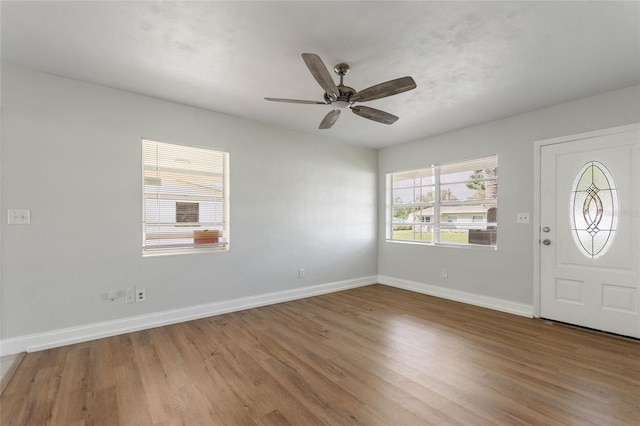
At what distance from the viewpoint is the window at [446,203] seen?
13.5ft

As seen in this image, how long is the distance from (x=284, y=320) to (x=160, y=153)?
246cm

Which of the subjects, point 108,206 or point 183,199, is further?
point 183,199

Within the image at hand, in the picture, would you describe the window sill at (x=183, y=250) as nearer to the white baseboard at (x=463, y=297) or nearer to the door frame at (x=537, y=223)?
the white baseboard at (x=463, y=297)

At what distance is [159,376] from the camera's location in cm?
222

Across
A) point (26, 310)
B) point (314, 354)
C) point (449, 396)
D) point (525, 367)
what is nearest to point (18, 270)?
point (26, 310)

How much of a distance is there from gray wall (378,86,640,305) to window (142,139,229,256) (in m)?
3.21

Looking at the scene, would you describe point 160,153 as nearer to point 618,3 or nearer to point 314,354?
point 314,354

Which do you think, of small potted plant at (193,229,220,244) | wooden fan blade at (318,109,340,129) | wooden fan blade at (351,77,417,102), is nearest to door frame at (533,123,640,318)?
wooden fan blade at (351,77,417,102)

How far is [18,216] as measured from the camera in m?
2.61

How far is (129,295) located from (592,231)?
16.8ft

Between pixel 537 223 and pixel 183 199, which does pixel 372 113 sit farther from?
pixel 537 223

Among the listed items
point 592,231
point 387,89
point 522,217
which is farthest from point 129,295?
point 592,231

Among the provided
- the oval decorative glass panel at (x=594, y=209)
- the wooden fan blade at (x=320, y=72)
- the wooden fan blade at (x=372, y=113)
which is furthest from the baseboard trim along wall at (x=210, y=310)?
the wooden fan blade at (x=320, y=72)

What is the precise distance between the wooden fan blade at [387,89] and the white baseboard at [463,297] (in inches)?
125
